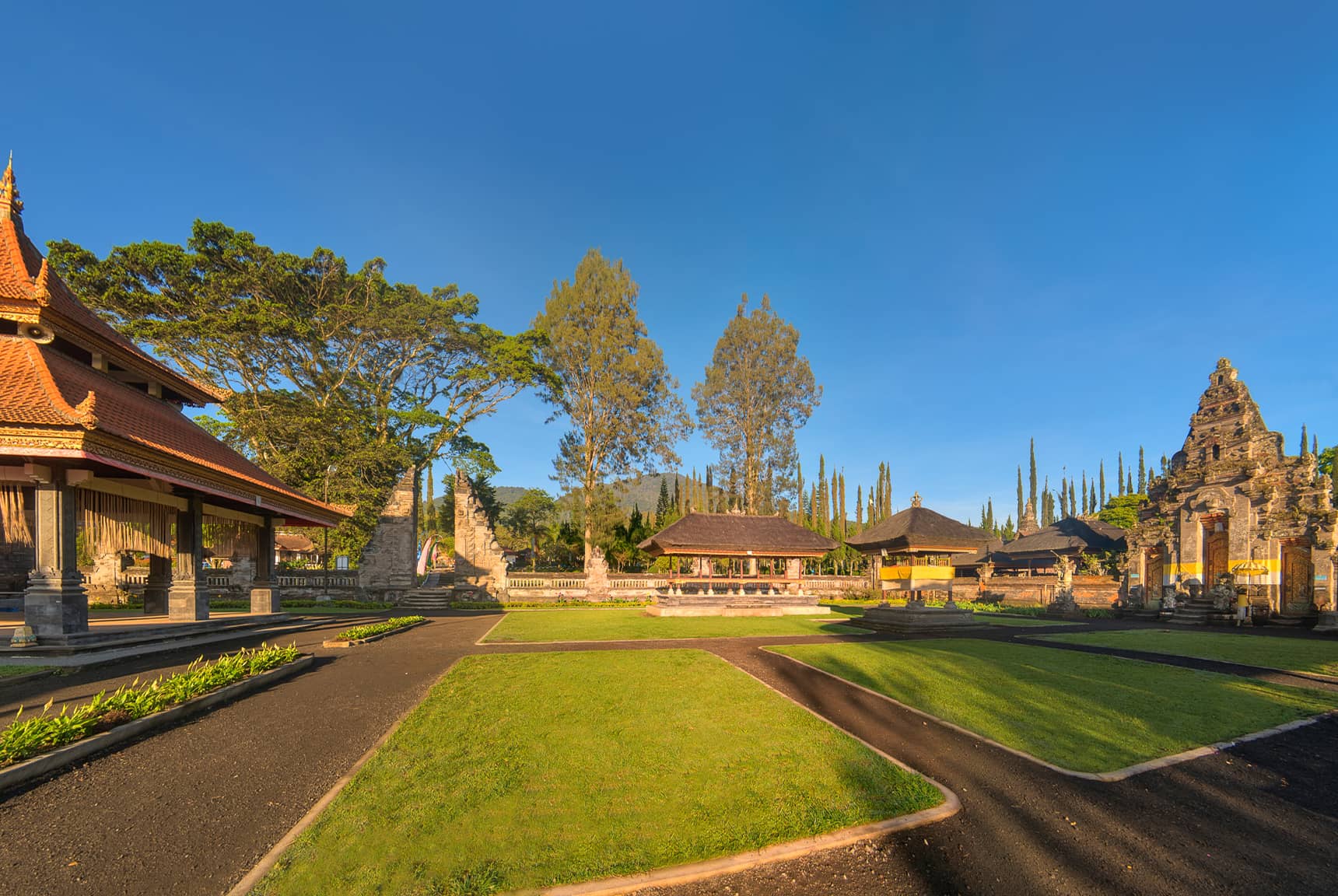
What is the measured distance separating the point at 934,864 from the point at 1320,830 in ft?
12.3

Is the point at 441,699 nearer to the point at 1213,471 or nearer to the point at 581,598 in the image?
the point at 581,598

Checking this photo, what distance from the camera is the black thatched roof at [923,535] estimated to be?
105 ft

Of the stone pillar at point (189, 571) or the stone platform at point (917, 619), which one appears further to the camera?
the stone platform at point (917, 619)

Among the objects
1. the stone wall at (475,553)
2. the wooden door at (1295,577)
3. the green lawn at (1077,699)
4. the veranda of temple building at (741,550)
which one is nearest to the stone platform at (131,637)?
the stone wall at (475,553)

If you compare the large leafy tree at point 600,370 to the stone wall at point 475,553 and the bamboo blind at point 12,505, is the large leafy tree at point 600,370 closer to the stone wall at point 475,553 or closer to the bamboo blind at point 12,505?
the stone wall at point 475,553

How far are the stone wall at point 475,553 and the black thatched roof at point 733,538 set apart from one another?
26.3ft

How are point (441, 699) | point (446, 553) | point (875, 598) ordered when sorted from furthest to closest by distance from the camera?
1. point (446, 553)
2. point (875, 598)
3. point (441, 699)

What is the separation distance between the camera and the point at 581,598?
95.2ft

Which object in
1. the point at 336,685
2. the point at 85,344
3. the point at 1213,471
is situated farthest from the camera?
the point at 1213,471

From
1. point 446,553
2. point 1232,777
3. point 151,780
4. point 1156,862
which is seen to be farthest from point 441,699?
point 446,553

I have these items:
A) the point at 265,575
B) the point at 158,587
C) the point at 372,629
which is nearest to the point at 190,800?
the point at 372,629

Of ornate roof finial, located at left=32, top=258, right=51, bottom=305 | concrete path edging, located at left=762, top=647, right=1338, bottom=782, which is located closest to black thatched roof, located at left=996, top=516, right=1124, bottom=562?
concrete path edging, located at left=762, top=647, right=1338, bottom=782

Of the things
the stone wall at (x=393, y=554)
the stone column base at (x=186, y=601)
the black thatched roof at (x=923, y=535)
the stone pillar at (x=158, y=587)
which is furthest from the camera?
the black thatched roof at (x=923, y=535)

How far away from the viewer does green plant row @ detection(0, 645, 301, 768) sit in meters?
5.30
